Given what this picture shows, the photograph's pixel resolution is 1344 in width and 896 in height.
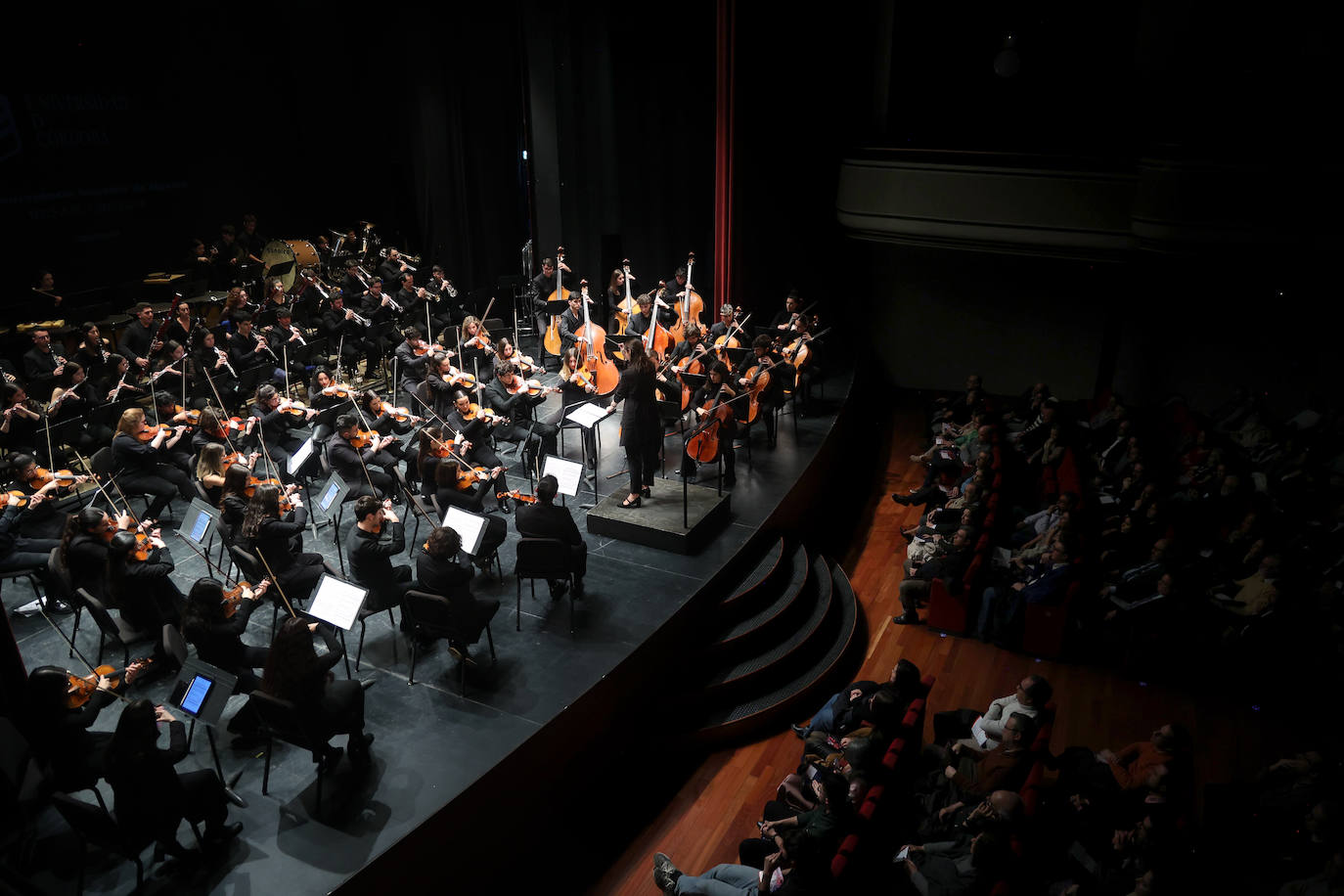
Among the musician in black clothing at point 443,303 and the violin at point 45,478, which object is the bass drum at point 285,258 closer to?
the musician in black clothing at point 443,303

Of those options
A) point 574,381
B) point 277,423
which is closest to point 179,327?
point 277,423

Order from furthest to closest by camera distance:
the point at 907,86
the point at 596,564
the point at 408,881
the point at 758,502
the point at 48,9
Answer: the point at 907,86 → the point at 48,9 → the point at 758,502 → the point at 596,564 → the point at 408,881

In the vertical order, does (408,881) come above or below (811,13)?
below

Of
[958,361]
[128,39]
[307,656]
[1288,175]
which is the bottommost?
[958,361]

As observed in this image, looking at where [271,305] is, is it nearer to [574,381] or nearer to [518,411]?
[518,411]

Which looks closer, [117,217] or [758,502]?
[758,502]

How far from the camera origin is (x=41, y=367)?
8.58 m

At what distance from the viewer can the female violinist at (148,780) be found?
4.05 m

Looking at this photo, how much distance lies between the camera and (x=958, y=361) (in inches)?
547

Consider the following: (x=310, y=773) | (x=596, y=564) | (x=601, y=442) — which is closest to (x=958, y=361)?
(x=601, y=442)

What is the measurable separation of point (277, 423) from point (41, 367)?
254 cm

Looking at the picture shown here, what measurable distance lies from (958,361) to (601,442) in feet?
22.2

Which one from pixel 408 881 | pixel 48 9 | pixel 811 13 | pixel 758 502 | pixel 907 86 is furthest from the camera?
pixel 907 86

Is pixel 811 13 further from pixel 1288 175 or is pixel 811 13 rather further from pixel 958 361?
pixel 1288 175
